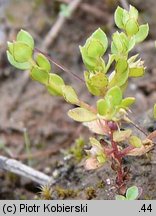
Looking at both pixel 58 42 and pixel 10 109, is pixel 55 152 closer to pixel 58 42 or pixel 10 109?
pixel 10 109

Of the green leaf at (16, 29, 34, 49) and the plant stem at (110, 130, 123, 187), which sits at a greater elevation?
the green leaf at (16, 29, 34, 49)

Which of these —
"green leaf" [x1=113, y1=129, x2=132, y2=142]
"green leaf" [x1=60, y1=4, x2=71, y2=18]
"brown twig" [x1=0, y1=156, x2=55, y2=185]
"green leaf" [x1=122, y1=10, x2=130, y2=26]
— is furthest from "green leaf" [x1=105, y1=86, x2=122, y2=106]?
"green leaf" [x1=60, y1=4, x2=71, y2=18]

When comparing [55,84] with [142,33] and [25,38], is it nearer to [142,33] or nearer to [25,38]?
[25,38]

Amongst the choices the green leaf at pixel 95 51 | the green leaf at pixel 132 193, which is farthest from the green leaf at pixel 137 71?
the green leaf at pixel 132 193

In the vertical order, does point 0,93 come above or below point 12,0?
below

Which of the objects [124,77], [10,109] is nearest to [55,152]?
[10,109]
